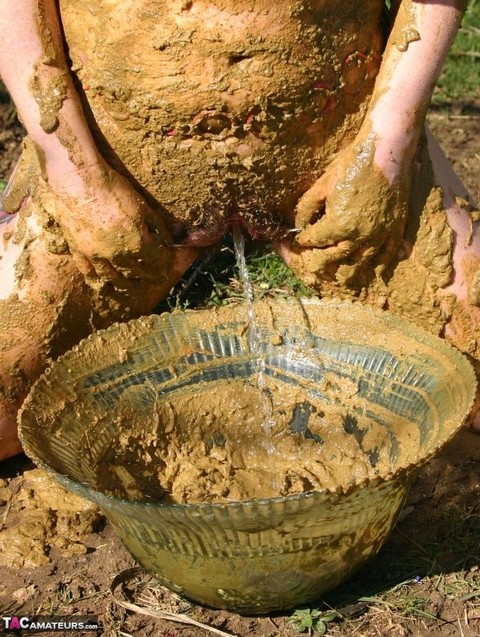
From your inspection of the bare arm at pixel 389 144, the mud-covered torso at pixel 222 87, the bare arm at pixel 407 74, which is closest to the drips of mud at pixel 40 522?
the mud-covered torso at pixel 222 87

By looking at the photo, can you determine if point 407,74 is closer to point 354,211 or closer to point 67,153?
point 354,211

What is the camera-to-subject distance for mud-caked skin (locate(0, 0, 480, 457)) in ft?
6.32

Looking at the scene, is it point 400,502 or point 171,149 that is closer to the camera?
point 400,502

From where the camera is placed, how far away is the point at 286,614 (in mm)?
1966

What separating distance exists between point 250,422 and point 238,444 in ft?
0.21

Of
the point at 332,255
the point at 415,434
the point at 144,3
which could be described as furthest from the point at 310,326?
the point at 144,3

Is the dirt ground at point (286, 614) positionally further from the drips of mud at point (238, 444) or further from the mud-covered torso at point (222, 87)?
the mud-covered torso at point (222, 87)

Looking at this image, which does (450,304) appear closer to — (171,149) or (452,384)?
(452,384)

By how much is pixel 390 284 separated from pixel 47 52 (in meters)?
0.90

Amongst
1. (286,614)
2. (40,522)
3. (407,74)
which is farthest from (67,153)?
(286,614)

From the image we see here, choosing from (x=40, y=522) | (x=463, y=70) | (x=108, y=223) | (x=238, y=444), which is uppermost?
(x=108, y=223)

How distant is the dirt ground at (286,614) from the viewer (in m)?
1.95

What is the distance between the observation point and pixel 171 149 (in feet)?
6.70

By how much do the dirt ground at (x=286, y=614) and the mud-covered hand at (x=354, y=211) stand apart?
1.86 feet
